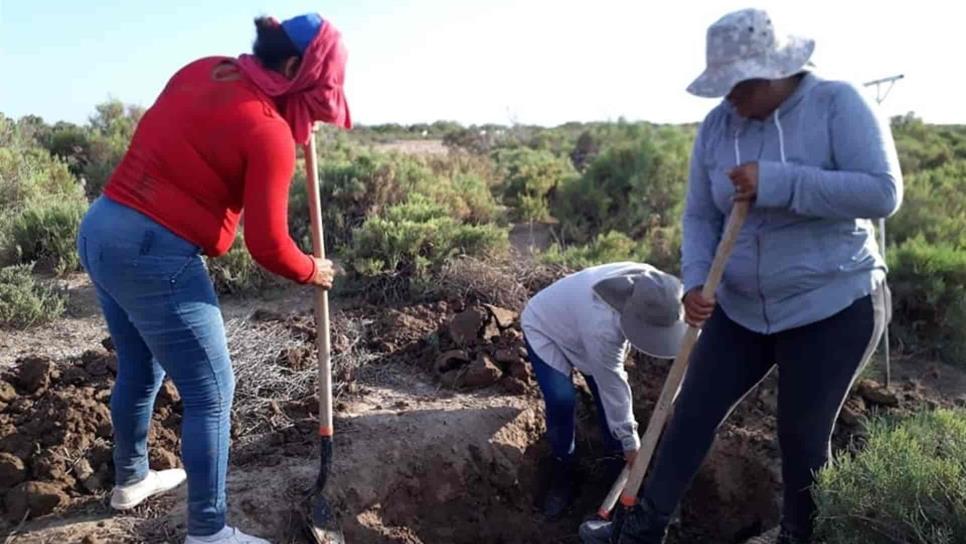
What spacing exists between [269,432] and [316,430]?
22 centimetres

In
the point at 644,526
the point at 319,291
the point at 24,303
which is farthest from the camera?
the point at 24,303

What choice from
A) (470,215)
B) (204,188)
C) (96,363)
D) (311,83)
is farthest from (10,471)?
(470,215)

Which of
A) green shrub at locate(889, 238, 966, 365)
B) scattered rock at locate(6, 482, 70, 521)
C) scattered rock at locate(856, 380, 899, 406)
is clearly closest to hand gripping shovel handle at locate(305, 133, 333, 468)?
scattered rock at locate(6, 482, 70, 521)

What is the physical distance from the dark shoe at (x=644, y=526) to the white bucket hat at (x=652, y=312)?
0.62m

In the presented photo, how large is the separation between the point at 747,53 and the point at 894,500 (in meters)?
1.48

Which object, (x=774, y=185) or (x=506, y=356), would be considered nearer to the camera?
(x=774, y=185)

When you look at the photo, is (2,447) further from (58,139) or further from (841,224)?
(58,139)

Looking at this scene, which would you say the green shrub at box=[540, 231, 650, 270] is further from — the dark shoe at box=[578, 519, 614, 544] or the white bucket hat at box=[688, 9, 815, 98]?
the white bucket hat at box=[688, 9, 815, 98]

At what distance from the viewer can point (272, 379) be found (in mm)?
4406

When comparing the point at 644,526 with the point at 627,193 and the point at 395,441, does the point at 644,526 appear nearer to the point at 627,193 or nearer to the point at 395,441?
the point at 395,441

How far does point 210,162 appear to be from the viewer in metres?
2.63

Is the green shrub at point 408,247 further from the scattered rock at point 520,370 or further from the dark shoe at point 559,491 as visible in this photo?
the dark shoe at point 559,491

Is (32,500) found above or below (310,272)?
below

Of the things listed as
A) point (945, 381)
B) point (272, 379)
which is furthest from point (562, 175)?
point (272, 379)
